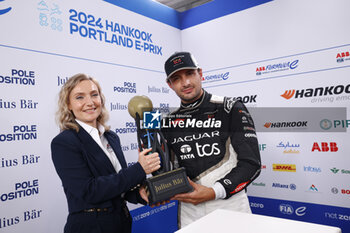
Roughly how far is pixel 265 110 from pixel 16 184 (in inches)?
98.9

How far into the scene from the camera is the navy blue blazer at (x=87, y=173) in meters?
1.31

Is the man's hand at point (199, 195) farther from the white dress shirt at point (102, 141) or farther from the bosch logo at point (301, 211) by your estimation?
the bosch logo at point (301, 211)

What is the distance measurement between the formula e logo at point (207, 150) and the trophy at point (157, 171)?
0.67ft

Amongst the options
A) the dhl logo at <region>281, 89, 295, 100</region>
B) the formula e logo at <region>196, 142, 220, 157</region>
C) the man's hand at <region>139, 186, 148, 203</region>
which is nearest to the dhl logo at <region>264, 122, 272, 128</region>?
the dhl logo at <region>281, 89, 295, 100</region>

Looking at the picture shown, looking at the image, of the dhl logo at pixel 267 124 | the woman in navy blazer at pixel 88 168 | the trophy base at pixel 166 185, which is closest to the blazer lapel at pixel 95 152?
the woman in navy blazer at pixel 88 168

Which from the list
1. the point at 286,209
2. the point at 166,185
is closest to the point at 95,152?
the point at 166,185

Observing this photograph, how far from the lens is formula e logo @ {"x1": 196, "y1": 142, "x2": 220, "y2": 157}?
62.7 inches

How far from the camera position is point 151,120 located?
149 cm

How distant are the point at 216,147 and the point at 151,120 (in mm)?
442

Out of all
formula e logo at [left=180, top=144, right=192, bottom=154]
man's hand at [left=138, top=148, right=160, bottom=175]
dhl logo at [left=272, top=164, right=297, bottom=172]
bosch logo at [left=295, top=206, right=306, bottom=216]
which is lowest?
bosch logo at [left=295, top=206, right=306, bottom=216]

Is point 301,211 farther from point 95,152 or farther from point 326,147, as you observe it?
point 95,152

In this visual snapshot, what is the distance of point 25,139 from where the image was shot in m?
1.99

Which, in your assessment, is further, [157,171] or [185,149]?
[185,149]

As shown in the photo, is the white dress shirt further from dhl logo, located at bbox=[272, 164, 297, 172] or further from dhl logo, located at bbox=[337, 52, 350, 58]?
dhl logo, located at bbox=[337, 52, 350, 58]
